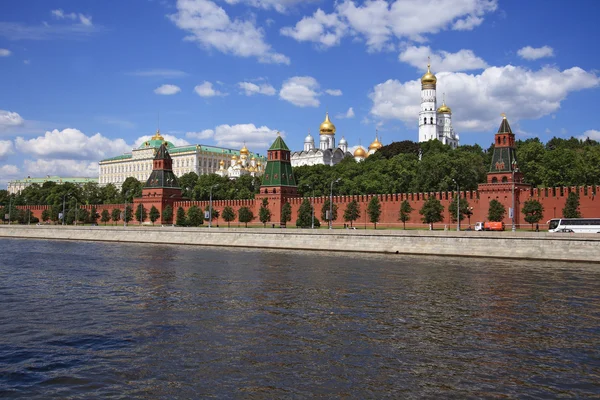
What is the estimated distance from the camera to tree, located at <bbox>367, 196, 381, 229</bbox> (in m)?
50.5

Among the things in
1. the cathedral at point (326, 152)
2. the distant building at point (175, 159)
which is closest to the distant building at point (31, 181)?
the distant building at point (175, 159)

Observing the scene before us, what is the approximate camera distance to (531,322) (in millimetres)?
14320

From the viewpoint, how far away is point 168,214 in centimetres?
6419

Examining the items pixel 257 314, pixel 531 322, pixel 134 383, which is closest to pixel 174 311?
pixel 257 314

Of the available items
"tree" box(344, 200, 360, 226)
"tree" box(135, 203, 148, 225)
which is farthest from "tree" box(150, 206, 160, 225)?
"tree" box(344, 200, 360, 226)

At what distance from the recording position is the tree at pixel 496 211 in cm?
4338

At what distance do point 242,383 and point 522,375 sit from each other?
4633mm

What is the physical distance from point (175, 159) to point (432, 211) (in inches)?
3574

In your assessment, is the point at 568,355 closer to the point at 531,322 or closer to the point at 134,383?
the point at 531,322

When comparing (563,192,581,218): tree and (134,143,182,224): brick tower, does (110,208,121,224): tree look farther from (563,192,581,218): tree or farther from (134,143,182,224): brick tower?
(563,192,581,218): tree

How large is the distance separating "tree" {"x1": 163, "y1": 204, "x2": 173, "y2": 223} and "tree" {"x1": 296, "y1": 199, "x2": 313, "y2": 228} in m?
17.8

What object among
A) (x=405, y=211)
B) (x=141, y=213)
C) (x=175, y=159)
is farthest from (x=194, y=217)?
(x=175, y=159)

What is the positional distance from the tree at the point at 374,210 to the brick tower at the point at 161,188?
25.3m

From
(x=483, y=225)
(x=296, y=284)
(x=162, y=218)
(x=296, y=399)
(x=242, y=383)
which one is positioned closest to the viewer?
(x=296, y=399)
